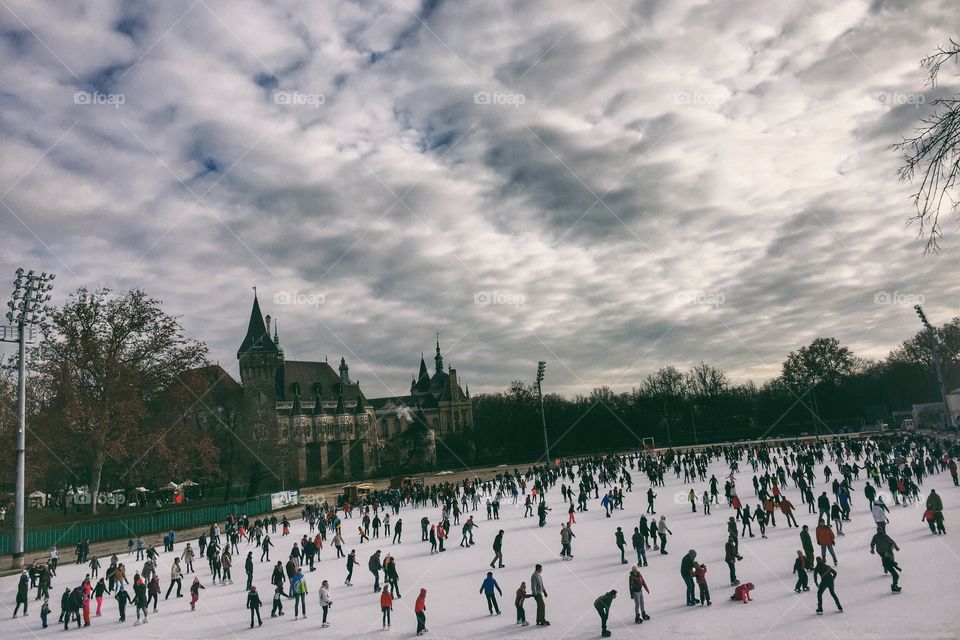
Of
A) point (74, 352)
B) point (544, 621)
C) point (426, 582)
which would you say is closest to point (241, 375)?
point (74, 352)

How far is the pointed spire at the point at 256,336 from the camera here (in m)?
78.1

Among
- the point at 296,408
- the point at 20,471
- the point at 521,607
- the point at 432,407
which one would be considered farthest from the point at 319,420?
the point at 521,607

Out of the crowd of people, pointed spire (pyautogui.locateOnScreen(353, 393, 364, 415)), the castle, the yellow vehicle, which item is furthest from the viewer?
pointed spire (pyautogui.locateOnScreen(353, 393, 364, 415))

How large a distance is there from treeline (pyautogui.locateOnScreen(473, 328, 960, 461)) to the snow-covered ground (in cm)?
5831

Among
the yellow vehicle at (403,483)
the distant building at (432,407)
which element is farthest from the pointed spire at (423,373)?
the yellow vehicle at (403,483)

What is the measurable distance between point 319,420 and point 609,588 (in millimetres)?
67524

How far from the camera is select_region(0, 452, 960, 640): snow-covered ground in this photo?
32.9 feet

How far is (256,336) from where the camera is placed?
79.3 metres

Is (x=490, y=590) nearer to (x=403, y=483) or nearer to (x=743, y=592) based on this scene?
(x=743, y=592)

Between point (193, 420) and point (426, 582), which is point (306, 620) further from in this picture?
point (193, 420)

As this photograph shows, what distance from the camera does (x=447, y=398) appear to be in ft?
339

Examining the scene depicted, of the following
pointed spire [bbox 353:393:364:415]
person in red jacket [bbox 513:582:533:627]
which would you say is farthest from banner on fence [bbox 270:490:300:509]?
pointed spire [bbox 353:393:364:415]

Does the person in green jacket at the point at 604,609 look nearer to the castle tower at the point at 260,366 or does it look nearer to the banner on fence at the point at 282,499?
the banner on fence at the point at 282,499

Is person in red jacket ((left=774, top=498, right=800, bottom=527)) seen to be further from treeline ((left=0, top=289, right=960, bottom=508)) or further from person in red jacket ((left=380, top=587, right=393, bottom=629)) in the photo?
treeline ((left=0, top=289, right=960, bottom=508))
